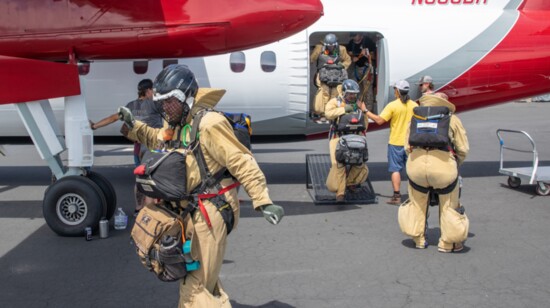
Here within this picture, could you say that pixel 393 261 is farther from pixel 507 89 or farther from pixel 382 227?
pixel 507 89

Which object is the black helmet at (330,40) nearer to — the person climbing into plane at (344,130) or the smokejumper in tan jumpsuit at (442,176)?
the person climbing into plane at (344,130)

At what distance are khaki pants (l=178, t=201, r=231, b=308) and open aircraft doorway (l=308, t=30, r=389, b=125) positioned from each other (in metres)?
6.57

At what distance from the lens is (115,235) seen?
25.5 ft

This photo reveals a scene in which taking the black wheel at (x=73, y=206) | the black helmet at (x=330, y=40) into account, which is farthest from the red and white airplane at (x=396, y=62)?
the black wheel at (x=73, y=206)

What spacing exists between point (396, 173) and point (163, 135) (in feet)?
18.1

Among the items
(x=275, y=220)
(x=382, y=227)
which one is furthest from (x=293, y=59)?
(x=275, y=220)

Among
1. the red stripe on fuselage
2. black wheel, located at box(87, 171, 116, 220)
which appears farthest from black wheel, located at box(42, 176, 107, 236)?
the red stripe on fuselage

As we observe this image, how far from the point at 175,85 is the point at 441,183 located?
364 cm

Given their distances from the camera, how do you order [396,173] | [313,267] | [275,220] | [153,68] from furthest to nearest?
[153,68], [396,173], [313,267], [275,220]

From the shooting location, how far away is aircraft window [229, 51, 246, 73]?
33.3 ft

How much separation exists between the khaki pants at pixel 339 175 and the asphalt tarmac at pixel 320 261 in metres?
0.32

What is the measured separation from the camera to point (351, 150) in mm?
9016

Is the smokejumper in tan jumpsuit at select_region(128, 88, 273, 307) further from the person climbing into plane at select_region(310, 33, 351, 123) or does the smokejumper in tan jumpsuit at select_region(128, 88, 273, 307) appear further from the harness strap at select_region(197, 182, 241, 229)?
the person climbing into plane at select_region(310, 33, 351, 123)

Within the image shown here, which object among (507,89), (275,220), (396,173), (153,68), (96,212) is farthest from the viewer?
Answer: (507,89)
